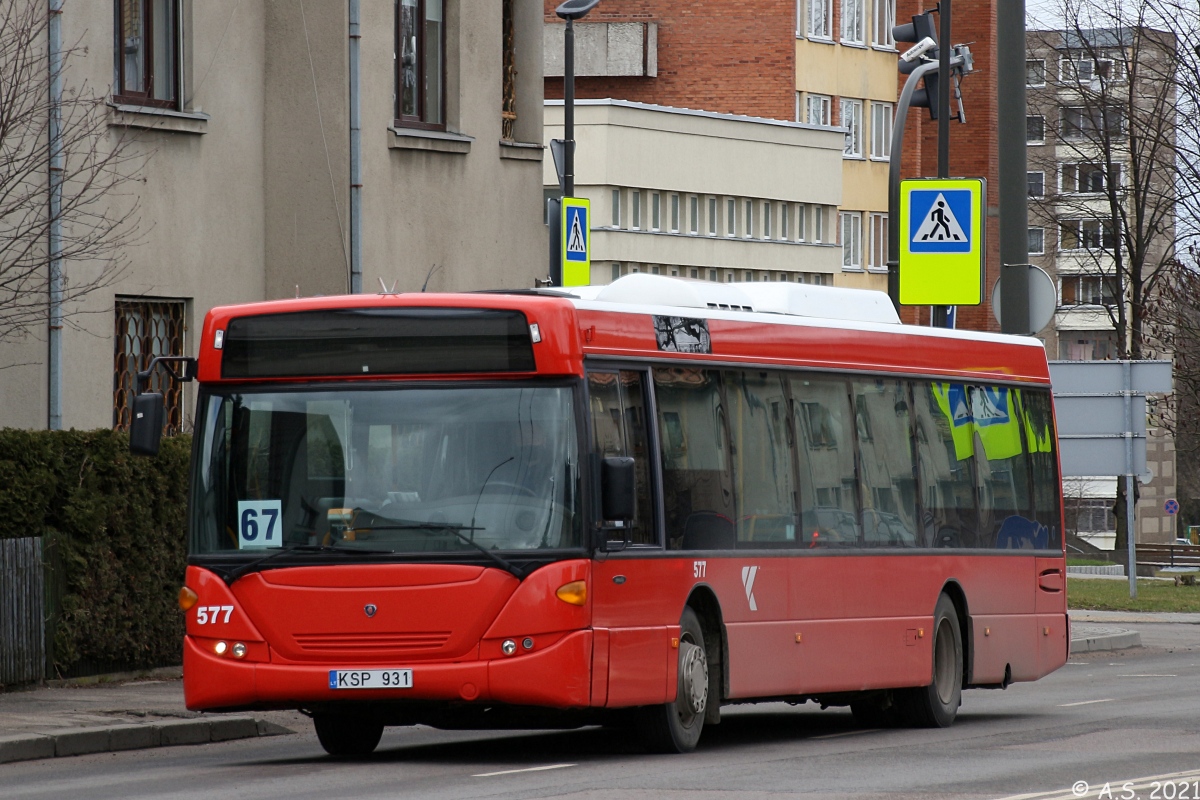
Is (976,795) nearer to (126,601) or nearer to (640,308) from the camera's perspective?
(640,308)

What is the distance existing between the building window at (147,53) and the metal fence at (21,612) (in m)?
5.57

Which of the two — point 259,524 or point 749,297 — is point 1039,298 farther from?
point 259,524

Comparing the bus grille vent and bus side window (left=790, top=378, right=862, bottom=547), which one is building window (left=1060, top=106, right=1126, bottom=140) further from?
the bus grille vent

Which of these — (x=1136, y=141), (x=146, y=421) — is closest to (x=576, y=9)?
(x=146, y=421)

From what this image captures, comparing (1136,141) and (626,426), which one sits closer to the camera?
(626,426)

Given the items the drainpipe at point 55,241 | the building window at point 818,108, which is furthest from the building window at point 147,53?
the building window at point 818,108

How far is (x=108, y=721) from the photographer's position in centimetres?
1597

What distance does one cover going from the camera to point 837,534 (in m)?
16.2

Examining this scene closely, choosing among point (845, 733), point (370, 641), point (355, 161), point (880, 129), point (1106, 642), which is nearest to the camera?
point (370, 641)

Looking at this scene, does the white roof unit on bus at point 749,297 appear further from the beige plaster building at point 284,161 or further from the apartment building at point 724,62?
the apartment building at point 724,62

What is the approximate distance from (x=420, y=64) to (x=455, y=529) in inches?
546

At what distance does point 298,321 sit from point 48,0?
27.2 ft

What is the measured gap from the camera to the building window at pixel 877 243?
273 ft

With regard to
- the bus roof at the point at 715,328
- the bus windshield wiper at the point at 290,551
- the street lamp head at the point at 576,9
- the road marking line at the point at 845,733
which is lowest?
the road marking line at the point at 845,733
